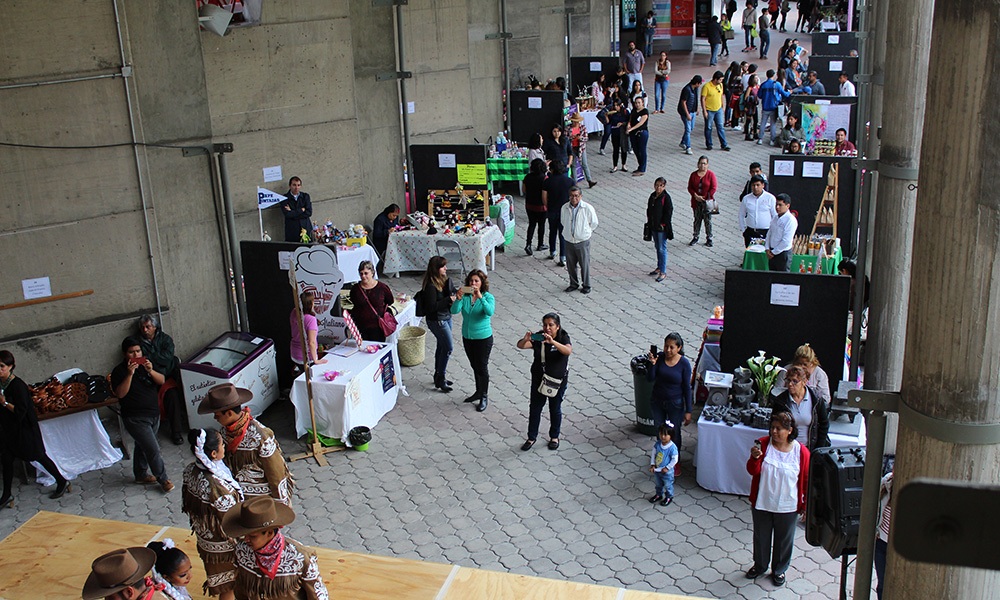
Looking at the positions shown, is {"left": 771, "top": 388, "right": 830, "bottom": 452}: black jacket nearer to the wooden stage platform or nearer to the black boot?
the wooden stage platform

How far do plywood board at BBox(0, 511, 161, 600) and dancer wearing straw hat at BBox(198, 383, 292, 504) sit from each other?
1804 millimetres

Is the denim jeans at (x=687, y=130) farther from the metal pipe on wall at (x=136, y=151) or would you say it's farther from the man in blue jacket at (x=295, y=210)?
the metal pipe on wall at (x=136, y=151)

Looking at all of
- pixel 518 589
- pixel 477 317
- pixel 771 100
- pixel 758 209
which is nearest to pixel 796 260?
pixel 758 209

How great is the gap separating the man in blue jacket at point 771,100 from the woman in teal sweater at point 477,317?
12.4m

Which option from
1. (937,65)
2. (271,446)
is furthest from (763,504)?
(937,65)

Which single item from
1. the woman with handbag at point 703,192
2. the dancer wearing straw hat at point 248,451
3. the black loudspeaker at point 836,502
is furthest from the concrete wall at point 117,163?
the black loudspeaker at point 836,502

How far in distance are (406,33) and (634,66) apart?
8555 mm

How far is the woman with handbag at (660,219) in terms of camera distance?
1239 cm

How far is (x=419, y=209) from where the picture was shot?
1459 centimetres

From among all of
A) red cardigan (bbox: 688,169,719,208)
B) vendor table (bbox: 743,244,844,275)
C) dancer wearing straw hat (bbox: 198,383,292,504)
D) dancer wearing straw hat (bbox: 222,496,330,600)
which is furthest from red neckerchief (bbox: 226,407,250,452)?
red cardigan (bbox: 688,169,719,208)

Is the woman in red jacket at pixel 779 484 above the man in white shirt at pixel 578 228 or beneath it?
beneath

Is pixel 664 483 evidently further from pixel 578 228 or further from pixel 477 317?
pixel 578 228

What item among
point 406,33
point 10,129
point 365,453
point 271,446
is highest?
point 406,33

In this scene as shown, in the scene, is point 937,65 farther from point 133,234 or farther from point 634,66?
point 634,66
